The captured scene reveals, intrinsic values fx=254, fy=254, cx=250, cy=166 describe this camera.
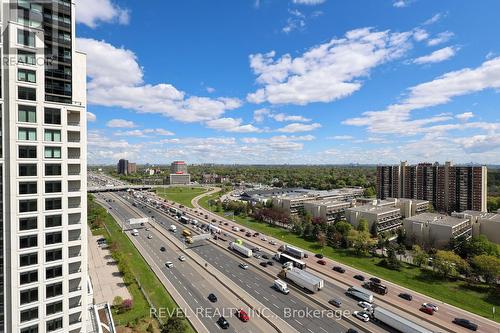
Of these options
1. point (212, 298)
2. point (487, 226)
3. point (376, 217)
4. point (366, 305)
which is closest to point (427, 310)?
point (366, 305)

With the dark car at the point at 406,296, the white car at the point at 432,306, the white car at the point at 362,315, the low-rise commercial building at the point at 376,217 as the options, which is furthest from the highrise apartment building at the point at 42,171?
the low-rise commercial building at the point at 376,217

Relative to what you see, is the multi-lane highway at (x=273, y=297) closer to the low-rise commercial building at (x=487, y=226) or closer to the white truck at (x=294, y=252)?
the white truck at (x=294, y=252)

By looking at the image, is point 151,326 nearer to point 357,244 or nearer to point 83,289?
point 83,289

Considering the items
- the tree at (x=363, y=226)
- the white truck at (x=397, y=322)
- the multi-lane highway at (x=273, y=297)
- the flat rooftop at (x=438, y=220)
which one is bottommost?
Result: the multi-lane highway at (x=273, y=297)

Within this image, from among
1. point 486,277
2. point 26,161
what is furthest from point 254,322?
point 486,277

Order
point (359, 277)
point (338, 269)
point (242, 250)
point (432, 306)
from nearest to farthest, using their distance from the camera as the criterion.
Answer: point (432, 306)
point (359, 277)
point (338, 269)
point (242, 250)

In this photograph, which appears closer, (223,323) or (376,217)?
(223,323)

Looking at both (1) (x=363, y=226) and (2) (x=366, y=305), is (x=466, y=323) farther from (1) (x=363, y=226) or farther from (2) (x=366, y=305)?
(1) (x=363, y=226)
